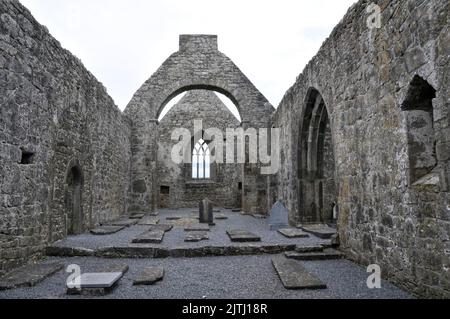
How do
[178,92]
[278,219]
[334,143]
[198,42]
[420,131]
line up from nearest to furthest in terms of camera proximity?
1. [420,131]
2. [334,143]
3. [278,219]
4. [178,92]
5. [198,42]

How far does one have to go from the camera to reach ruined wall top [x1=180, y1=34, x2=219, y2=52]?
46.6 feet

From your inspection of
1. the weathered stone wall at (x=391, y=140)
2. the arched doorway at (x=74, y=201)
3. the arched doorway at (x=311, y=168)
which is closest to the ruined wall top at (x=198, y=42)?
the arched doorway at (x=311, y=168)

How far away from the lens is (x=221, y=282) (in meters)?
4.11

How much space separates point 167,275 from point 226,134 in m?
14.8

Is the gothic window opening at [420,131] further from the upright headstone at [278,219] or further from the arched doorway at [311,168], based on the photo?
the upright headstone at [278,219]

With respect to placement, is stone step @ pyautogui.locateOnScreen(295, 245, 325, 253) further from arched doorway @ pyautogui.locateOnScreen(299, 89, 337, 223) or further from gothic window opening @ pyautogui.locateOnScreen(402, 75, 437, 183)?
arched doorway @ pyautogui.locateOnScreen(299, 89, 337, 223)

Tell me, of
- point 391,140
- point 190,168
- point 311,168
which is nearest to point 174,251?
point 391,140

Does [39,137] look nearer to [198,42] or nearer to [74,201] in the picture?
[74,201]

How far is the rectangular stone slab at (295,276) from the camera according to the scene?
148 inches

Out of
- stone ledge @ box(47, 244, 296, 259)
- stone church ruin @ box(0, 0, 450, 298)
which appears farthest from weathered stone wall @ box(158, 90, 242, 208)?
A: stone ledge @ box(47, 244, 296, 259)

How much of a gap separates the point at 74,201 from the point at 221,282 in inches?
193

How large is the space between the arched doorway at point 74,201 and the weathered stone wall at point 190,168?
10571 millimetres

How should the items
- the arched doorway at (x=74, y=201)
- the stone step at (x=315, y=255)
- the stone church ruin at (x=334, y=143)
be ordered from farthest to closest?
the arched doorway at (x=74, y=201) → the stone step at (x=315, y=255) → the stone church ruin at (x=334, y=143)

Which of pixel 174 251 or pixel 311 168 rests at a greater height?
pixel 311 168
